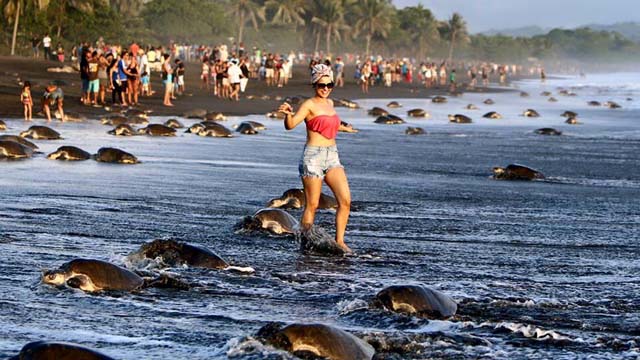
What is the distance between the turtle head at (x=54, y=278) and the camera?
24.8 ft

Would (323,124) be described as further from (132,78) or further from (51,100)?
(132,78)

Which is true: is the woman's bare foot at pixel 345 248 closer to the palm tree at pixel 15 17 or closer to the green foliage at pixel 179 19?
the palm tree at pixel 15 17

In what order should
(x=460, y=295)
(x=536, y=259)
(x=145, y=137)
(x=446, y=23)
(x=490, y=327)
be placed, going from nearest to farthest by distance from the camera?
(x=490, y=327) → (x=460, y=295) → (x=536, y=259) → (x=145, y=137) → (x=446, y=23)

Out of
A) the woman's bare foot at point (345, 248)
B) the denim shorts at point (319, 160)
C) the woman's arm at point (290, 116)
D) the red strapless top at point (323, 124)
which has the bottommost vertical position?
the woman's bare foot at point (345, 248)

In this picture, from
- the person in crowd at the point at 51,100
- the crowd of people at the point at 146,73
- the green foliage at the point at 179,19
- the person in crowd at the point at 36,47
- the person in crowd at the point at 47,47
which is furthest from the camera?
the green foliage at the point at 179,19

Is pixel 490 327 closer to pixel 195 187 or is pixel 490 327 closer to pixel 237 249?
pixel 237 249

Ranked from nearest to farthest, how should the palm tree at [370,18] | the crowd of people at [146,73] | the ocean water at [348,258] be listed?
1. the ocean water at [348,258]
2. the crowd of people at [146,73]
3. the palm tree at [370,18]

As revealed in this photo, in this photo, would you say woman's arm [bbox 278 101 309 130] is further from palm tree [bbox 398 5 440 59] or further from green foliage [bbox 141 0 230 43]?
palm tree [bbox 398 5 440 59]

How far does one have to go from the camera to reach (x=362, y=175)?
17219 mm

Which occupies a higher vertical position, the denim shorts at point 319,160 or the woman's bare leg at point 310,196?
the denim shorts at point 319,160

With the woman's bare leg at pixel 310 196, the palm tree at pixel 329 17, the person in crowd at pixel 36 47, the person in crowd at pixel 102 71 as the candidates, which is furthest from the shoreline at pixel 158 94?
the palm tree at pixel 329 17

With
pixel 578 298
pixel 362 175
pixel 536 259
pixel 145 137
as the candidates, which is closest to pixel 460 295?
pixel 578 298

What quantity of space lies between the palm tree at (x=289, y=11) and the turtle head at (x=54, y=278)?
114 m

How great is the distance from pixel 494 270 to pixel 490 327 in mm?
2091
